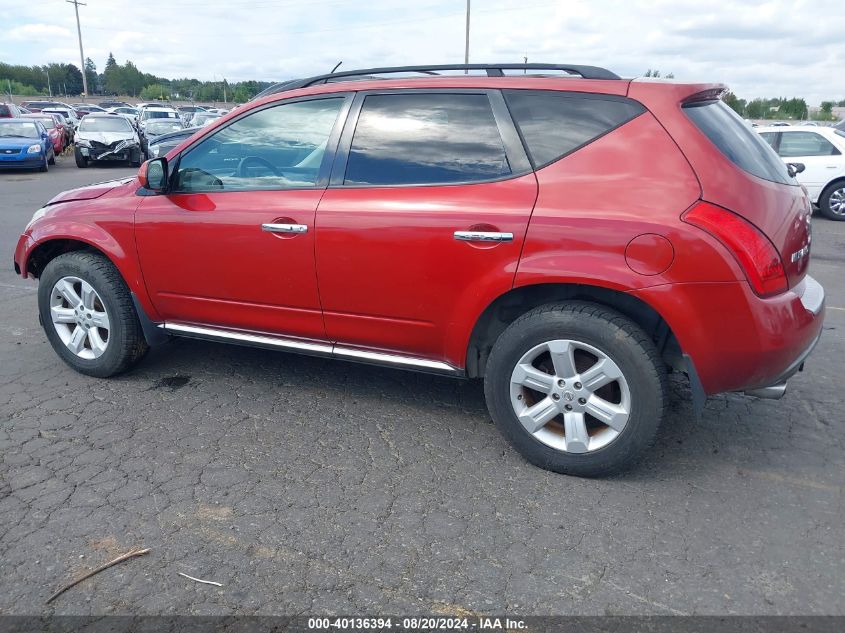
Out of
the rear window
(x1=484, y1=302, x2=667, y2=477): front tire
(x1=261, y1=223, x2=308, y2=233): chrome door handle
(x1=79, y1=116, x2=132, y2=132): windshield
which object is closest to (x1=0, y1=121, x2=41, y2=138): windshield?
(x1=79, y1=116, x2=132, y2=132): windshield

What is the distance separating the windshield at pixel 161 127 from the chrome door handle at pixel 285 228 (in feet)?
76.5

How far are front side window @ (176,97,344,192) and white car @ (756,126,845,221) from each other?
35.8ft

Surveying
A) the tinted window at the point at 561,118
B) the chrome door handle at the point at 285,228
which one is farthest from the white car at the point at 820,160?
the chrome door handle at the point at 285,228

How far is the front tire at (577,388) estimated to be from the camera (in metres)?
3.18

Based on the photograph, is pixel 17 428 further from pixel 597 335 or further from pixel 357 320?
pixel 597 335

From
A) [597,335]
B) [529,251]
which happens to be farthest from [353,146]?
[597,335]

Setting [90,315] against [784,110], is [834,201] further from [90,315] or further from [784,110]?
[784,110]

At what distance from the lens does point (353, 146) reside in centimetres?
378

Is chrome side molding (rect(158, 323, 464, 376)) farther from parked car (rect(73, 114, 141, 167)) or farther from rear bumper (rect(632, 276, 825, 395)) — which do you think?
parked car (rect(73, 114, 141, 167))

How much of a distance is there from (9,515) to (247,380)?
5.58ft

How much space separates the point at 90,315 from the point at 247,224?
1369 mm

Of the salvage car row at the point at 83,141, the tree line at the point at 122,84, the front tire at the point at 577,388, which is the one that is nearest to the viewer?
the front tire at the point at 577,388

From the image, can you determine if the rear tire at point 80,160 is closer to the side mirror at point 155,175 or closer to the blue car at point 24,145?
the blue car at point 24,145

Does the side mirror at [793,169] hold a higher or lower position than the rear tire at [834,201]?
higher
